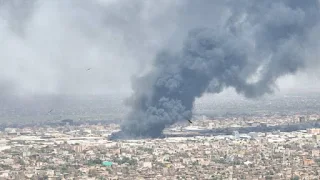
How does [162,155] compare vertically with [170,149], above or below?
below

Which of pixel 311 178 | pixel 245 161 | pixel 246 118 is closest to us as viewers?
pixel 311 178

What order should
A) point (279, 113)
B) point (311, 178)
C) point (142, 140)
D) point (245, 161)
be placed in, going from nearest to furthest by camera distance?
point (311, 178), point (245, 161), point (142, 140), point (279, 113)

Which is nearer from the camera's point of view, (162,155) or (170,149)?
(162,155)

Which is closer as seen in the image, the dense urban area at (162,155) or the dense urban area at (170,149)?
the dense urban area at (162,155)

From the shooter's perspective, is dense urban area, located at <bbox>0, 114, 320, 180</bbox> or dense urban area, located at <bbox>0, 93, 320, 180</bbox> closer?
dense urban area, located at <bbox>0, 114, 320, 180</bbox>

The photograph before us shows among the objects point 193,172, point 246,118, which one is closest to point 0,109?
point 246,118

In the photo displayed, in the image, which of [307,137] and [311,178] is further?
[307,137]

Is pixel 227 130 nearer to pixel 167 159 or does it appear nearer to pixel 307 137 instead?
pixel 307 137

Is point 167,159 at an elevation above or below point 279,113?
below
